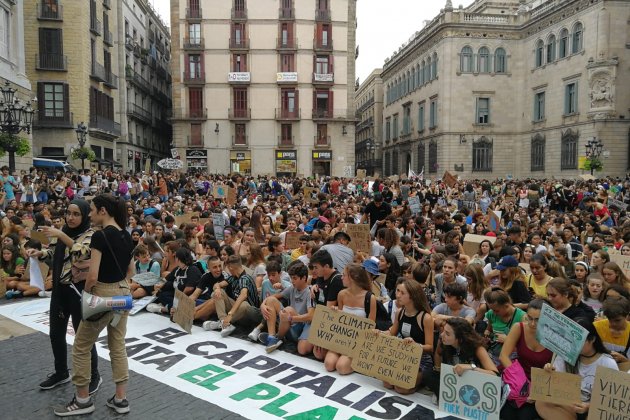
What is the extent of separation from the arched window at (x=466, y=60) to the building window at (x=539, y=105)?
253 inches

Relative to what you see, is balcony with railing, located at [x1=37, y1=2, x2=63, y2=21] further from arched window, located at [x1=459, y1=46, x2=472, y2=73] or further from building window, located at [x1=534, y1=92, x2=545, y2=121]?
building window, located at [x1=534, y1=92, x2=545, y2=121]

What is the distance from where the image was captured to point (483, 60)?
48.0m

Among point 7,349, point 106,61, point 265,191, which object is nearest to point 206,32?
point 106,61

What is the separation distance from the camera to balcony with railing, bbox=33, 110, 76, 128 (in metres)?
34.5

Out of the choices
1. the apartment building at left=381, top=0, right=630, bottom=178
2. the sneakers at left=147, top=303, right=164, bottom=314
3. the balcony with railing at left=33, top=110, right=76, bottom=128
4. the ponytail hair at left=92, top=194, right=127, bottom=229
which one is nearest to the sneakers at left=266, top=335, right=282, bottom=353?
A: the sneakers at left=147, top=303, right=164, bottom=314

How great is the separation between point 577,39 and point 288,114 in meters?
24.8

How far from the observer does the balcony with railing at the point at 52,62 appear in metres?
34.3

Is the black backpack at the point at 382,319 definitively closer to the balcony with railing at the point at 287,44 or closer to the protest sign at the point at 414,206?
the protest sign at the point at 414,206

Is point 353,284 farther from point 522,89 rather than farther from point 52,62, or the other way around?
point 522,89

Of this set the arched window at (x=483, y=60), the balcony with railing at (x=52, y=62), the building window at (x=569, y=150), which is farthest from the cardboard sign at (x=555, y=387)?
the arched window at (x=483, y=60)

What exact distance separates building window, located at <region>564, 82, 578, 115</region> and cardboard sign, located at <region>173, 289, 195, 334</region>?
136ft

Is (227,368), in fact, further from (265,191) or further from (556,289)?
(265,191)

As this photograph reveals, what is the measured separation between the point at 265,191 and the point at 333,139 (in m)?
22.8

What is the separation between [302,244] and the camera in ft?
34.2
